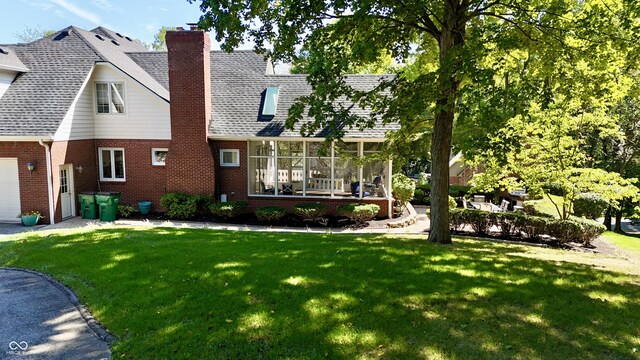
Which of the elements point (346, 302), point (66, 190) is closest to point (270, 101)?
point (66, 190)

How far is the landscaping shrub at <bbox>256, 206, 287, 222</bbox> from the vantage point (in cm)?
1578

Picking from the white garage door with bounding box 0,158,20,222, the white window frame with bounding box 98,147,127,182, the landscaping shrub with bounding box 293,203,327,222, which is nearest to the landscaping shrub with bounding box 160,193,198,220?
the white window frame with bounding box 98,147,127,182

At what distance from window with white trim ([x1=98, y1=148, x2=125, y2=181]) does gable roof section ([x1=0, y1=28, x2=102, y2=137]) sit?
2.47 metres

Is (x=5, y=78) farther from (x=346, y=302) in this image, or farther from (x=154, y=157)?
(x=346, y=302)

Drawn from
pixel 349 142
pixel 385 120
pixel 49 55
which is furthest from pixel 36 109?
pixel 385 120

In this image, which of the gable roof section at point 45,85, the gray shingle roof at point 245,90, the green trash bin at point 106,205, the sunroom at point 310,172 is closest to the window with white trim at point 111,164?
the green trash bin at point 106,205

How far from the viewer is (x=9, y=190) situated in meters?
14.9

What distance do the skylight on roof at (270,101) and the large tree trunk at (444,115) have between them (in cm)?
919

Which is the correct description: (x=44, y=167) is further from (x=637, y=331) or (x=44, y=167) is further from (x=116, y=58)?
(x=637, y=331)

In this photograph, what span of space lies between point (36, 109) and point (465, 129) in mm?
14975

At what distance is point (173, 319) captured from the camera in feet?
18.1

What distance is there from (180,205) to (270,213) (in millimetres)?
3486

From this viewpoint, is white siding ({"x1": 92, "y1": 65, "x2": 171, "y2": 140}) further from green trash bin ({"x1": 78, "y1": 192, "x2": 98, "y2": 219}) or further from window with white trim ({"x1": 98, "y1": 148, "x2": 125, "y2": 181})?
green trash bin ({"x1": 78, "y1": 192, "x2": 98, "y2": 219})

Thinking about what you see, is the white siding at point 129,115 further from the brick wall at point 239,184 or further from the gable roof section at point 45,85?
the brick wall at point 239,184
